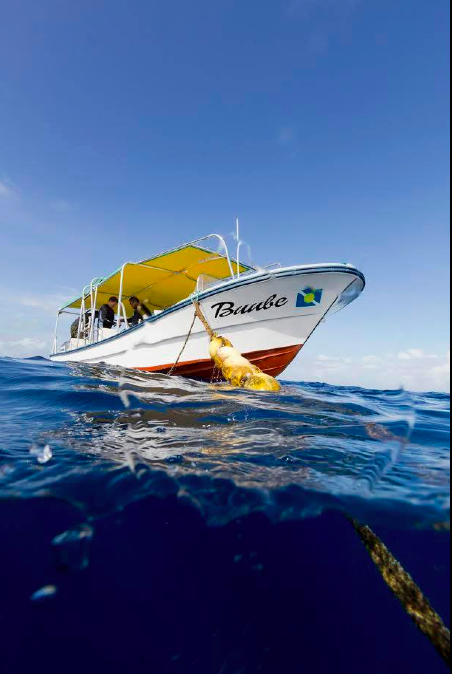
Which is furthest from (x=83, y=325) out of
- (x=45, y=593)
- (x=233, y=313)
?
(x=45, y=593)

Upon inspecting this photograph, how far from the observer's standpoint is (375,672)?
218 centimetres

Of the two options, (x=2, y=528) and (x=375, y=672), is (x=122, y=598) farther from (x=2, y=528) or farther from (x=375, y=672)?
(x=375, y=672)

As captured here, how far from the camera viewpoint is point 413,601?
1728mm

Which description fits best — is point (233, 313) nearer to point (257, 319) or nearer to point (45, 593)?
point (257, 319)

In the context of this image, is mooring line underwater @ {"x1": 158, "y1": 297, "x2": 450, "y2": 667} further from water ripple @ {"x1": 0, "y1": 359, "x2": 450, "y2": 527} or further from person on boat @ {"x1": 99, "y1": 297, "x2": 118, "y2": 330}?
person on boat @ {"x1": 99, "y1": 297, "x2": 118, "y2": 330}

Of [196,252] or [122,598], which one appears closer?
[122,598]

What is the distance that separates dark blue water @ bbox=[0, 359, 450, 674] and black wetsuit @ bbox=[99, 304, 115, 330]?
8.70 meters

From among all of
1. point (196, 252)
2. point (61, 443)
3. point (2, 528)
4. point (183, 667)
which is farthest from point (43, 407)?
point (196, 252)

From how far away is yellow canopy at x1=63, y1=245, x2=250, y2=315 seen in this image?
975 centimetres

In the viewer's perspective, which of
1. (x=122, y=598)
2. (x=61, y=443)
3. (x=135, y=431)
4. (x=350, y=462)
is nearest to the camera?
(x=122, y=598)

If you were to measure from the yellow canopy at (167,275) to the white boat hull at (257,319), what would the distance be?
5.70 feet

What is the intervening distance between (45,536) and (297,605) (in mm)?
1902

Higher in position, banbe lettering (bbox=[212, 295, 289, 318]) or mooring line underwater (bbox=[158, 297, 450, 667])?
banbe lettering (bbox=[212, 295, 289, 318])

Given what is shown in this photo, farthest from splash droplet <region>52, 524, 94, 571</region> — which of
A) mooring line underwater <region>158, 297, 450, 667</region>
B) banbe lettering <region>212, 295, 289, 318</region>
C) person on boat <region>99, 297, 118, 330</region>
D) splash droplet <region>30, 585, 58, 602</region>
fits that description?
person on boat <region>99, 297, 118, 330</region>
